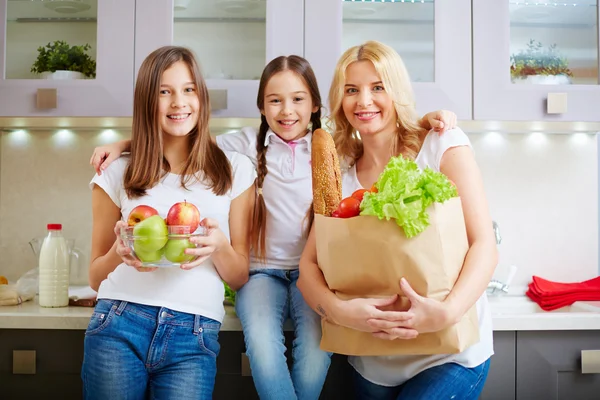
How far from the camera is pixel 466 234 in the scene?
134cm

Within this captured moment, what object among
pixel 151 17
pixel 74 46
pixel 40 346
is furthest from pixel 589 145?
pixel 40 346

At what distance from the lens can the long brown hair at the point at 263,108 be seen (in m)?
1.63

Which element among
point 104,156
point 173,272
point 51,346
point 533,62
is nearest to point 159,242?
point 173,272

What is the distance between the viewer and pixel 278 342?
1451 millimetres

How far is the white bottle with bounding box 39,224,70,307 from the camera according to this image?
179cm

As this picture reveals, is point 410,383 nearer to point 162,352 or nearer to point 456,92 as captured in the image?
point 162,352

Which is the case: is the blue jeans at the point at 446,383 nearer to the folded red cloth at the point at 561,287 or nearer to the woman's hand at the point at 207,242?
the woman's hand at the point at 207,242

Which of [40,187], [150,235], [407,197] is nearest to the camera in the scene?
[407,197]

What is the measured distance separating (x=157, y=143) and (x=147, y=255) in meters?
0.34

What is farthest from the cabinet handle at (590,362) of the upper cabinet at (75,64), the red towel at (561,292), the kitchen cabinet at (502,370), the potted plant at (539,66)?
the upper cabinet at (75,64)

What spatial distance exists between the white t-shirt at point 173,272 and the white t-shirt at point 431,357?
0.37 metres

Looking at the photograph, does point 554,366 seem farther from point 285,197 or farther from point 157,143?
point 157,143

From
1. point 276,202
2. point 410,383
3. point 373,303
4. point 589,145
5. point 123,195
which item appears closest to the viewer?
point 373,303

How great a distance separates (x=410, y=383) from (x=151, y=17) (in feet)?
3.99
